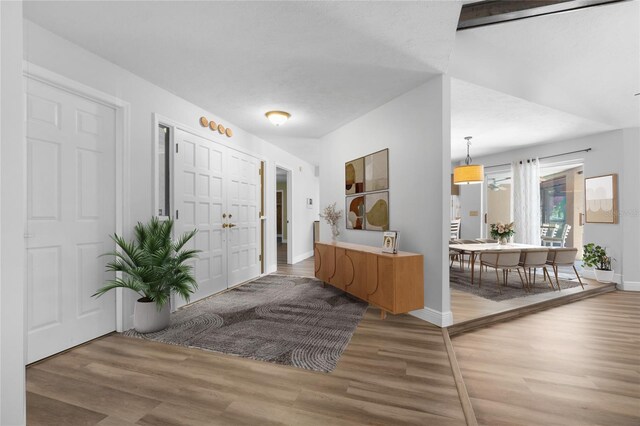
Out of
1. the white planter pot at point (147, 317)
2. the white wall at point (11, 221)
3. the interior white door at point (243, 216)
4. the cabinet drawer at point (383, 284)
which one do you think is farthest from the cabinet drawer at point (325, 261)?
the white wall at point (11, 221)

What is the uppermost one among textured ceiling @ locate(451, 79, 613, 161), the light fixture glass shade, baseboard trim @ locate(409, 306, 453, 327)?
textured ceiling @ locate(451, 79, 613, 161)

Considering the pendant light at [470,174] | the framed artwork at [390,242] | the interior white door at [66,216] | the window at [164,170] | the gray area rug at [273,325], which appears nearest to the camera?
the interior white door at [66,216]

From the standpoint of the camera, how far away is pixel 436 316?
10.2 ft

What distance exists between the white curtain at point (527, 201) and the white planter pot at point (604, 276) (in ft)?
3.87

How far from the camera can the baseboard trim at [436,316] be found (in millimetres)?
3045

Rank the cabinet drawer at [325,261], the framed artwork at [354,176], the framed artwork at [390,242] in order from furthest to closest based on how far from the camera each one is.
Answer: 1. the framed artwork at [354,176]
2. the cabinet drawer at [325,261]
3. the framed artwork at [390,242]

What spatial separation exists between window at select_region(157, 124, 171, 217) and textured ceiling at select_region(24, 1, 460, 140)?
0.53 metres

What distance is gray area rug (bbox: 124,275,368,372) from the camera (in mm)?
2465

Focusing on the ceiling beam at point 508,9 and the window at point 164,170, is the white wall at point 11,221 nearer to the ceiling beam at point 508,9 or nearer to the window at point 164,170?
the window at point 164,170

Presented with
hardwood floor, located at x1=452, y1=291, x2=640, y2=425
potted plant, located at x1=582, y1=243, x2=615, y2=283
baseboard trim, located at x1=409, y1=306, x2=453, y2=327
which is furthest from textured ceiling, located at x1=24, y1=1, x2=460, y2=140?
potted plant, located at x1=582, y1=243, x2=615, y2=283

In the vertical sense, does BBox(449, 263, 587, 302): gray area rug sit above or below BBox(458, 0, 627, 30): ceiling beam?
below

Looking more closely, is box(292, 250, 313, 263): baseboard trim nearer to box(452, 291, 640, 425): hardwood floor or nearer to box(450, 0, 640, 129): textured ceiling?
box(452, 291, 640, 425): hardwood floor

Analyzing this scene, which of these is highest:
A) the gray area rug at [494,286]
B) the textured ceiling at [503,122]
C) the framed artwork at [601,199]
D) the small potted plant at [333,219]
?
the textured ceiling at [503,122]

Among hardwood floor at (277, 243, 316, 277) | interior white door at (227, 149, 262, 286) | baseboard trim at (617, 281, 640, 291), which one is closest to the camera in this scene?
interior white door at (227, 149, 262, 286)
